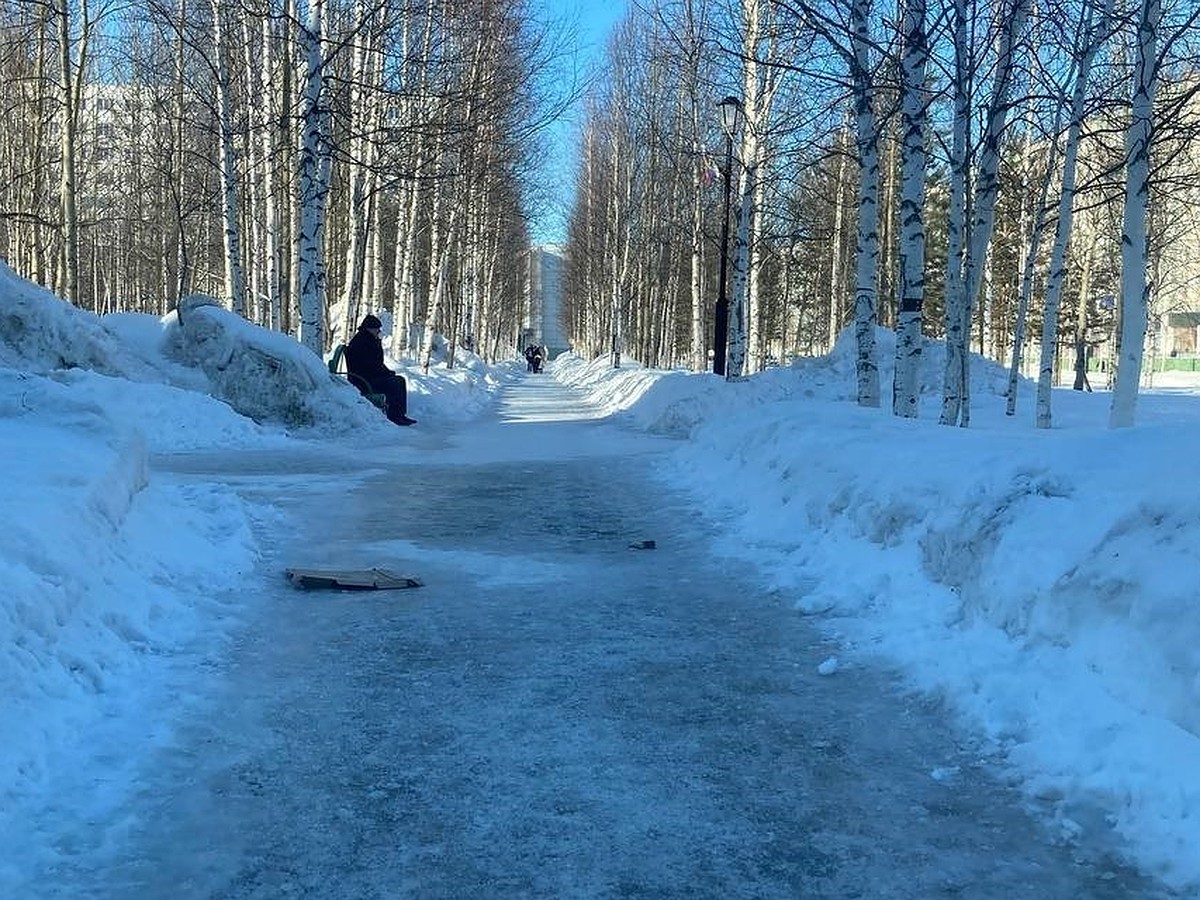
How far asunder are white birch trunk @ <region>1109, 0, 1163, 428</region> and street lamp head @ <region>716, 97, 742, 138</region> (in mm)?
7579

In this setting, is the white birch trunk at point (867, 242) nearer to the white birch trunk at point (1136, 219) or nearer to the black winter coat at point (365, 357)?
the white birch trunk at point (1136, 219)

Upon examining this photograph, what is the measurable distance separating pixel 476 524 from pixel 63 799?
538 cm

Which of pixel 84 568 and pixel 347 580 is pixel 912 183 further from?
pixel 84 568

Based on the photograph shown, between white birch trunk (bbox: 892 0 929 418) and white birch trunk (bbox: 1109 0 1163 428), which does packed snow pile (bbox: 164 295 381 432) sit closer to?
white birch trunk (bbox: 892 0 929 418)

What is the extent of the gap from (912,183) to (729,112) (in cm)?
852

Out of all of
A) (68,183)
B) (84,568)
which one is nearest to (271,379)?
(68,183)

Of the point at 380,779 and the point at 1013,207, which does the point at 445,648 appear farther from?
the point at 1013,207

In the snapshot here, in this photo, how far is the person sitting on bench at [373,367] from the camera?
18.1 m

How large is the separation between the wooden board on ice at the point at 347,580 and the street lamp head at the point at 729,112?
14.6 meters

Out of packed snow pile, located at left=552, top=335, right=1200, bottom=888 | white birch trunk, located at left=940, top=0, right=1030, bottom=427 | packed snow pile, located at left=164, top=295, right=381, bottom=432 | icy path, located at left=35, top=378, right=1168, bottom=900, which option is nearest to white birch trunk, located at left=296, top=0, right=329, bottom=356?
packed snow pile, located at left=164, top=295, right=381, bottom=432

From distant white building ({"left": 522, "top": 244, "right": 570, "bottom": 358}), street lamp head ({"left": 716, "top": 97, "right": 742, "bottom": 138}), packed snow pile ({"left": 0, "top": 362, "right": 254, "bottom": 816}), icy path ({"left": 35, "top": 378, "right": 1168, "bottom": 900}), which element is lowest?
icy path ({"left": 35, "top": 378, "right": 1168, "bottom": 900})

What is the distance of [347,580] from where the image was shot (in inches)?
242

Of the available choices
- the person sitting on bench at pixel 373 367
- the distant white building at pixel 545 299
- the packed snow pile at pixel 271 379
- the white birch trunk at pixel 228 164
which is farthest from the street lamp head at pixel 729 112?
the distant white building at pixel 545 299

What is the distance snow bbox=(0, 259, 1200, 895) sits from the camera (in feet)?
11.0
